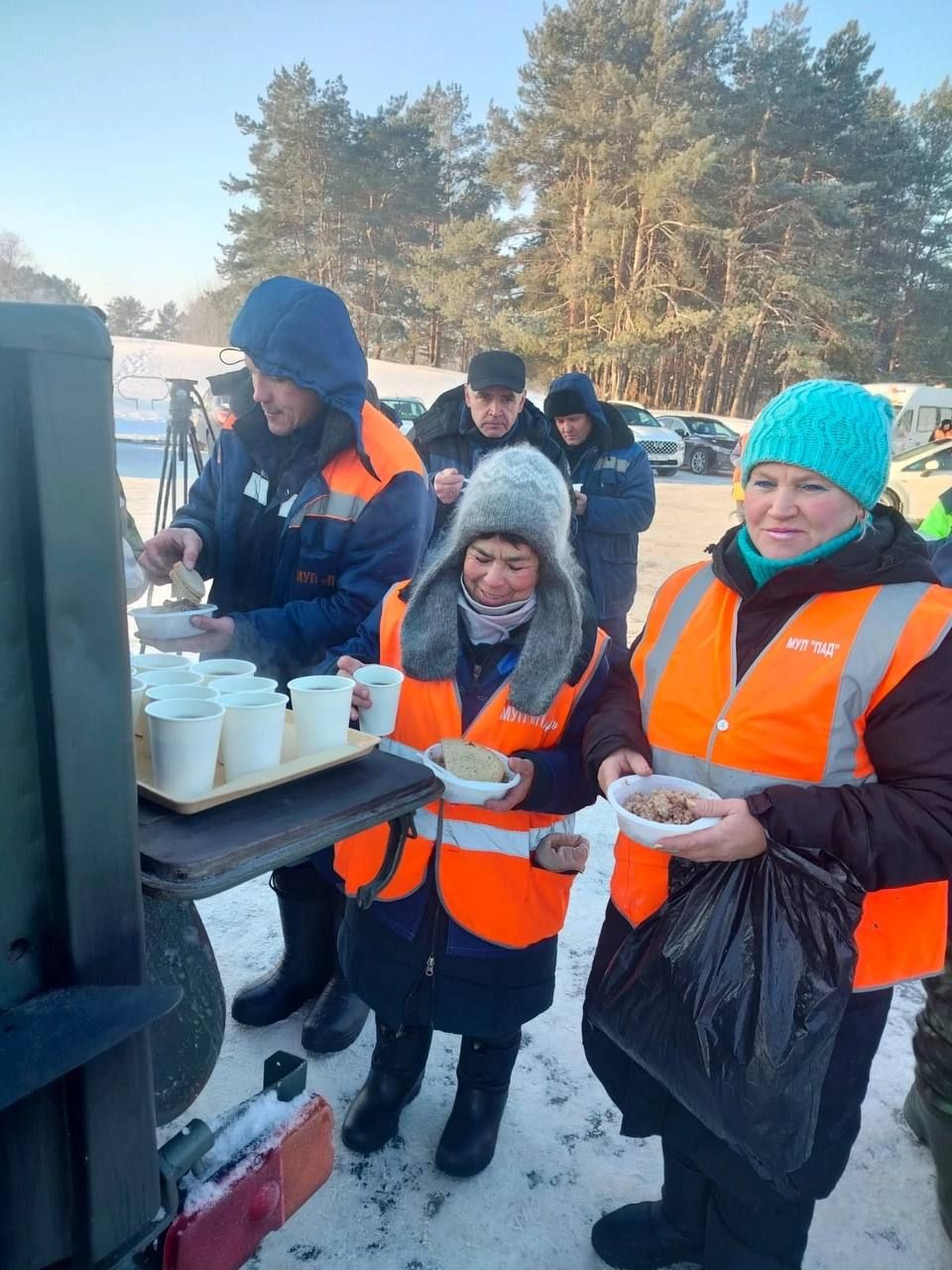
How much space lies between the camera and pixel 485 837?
74.4 inches

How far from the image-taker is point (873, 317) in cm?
3028

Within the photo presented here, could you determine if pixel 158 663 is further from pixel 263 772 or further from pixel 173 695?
pixel 263 772

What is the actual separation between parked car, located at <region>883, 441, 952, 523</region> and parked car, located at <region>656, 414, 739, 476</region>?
9.57 meters

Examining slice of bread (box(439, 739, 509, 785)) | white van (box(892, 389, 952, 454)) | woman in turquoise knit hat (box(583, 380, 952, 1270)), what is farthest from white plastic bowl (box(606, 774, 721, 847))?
white van (box(892, 389, 952, 454))

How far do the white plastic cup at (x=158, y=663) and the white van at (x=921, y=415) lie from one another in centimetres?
2191

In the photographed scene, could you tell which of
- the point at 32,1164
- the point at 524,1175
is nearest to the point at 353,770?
the point at 32,1164

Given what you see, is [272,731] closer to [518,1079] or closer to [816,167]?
[518,1079]

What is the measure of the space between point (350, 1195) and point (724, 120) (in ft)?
112

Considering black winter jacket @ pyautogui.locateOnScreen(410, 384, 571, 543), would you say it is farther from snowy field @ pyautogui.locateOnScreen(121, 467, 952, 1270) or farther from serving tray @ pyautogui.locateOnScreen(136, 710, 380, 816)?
serving tray @ pyautogui.locateOnScreen(136, 710, 380, 816)

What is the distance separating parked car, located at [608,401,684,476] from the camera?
67.5 ft

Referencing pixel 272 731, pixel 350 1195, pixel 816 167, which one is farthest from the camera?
pixel 816 167

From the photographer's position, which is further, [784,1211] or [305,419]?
[305,419]

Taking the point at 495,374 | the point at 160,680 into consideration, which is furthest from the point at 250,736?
the point at 495,374

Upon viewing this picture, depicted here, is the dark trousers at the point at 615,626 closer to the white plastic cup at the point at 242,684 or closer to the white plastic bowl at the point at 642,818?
the white plastic bowl at the point at 642,818
